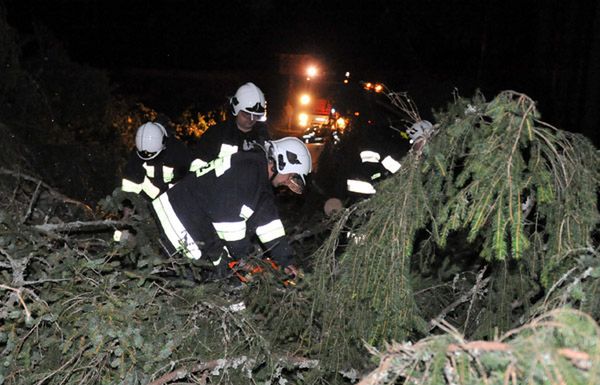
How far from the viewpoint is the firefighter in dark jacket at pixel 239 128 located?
500 centimetres

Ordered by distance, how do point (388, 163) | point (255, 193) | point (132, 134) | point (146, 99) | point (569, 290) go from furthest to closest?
point (146, 99) → point (132, 134) → point (388, 163) → point (255, 193) → point (569, 290)

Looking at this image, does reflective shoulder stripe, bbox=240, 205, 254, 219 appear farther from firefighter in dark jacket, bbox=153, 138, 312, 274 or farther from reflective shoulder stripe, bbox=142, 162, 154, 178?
reflective shoulder stripe, bbox=142, 162, 154, 178

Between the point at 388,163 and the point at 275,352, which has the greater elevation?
the point at 388,163

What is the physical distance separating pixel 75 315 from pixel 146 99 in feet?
38.6

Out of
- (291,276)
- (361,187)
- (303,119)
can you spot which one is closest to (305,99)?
(303,119)

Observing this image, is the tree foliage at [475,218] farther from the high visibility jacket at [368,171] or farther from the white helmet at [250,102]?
the white helmet at [250,102]

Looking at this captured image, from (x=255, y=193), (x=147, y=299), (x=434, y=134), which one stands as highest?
(x=434, y=134)

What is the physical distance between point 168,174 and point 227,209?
1.63m

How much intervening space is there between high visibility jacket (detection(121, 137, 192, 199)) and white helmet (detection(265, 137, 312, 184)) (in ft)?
4.04

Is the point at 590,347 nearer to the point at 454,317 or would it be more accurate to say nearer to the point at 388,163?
the point at 454,317

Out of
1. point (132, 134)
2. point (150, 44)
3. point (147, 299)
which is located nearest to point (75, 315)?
point (147, 299)

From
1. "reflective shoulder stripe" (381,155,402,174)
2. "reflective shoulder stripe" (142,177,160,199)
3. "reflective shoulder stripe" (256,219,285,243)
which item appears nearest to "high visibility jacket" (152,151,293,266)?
"reflective shoulder stripe" (256,219,285,243)

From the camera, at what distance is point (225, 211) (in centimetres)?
357

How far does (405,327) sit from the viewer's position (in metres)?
2.31
